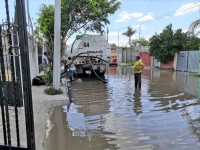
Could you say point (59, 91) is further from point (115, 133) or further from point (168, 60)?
point (168, 60)

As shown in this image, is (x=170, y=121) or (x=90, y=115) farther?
(x=90, y=115)

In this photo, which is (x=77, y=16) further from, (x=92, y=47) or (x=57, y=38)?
(x=57, y=38)

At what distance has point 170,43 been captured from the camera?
20.6 metres

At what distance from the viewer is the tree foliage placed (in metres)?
20.2

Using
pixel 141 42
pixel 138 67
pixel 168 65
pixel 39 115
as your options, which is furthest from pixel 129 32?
pixel 39 115

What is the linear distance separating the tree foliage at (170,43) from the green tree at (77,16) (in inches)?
272

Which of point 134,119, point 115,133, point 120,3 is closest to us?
point 115,133

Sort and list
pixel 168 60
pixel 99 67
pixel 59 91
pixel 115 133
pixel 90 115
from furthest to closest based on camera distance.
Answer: pixel 168 60 → pixel 99 67 → pixel 59 91 → pixel 90 115 → pixel 115 133

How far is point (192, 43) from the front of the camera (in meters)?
20.1

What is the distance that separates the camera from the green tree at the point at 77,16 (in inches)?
618

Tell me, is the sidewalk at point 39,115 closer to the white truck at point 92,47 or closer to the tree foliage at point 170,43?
the white truck at point 92,47

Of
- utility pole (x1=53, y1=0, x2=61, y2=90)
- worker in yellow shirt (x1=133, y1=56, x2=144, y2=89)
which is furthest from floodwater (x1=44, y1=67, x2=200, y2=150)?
worker in yellow shirt (x1=133, y1=56, x2=144, y2=89)

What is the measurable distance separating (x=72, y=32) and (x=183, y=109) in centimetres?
1312

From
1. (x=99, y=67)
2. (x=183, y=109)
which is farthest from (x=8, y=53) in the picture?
(x=99, y=67)
